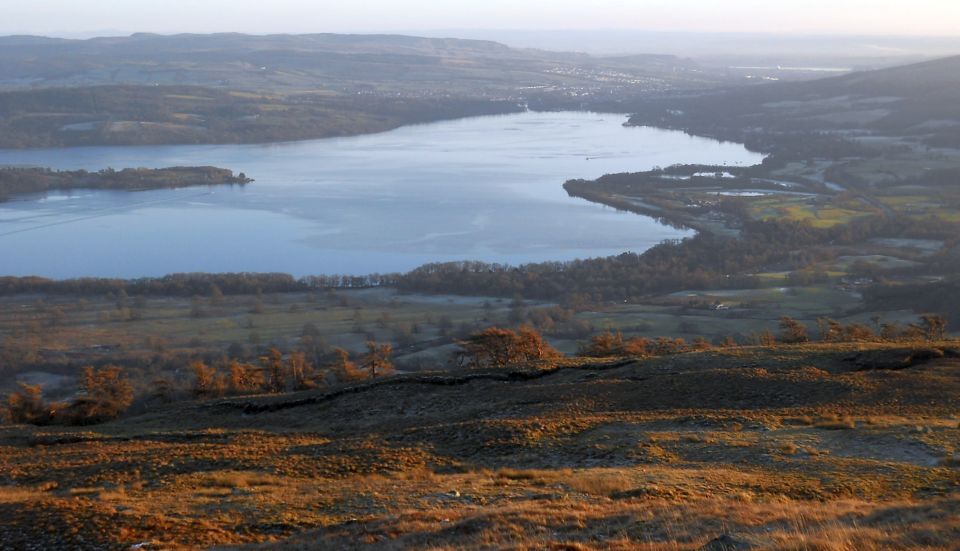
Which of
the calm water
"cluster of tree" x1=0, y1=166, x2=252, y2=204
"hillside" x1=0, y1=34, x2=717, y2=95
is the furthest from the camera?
"hillside" x1=0, y1=34, x2=717, y2=95

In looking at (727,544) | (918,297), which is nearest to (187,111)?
(918,297)

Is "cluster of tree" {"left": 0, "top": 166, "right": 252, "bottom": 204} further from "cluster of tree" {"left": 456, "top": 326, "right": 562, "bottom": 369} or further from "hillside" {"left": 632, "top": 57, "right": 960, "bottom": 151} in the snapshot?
"cluster of tree" {"left": 456, "top": 326, "right": 562, "bottom": 369}

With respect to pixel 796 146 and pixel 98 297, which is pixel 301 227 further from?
pixel 796 146

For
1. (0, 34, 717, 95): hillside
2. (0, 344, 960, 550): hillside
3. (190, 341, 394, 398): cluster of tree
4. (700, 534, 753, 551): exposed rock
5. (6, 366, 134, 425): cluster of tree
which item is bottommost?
(190, 341, 394, 398): cluster of tree

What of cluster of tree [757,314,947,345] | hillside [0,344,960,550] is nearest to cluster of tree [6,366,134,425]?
hillside [0,344,960,550]

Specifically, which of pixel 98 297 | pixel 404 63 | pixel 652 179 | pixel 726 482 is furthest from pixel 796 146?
pixel 404 63

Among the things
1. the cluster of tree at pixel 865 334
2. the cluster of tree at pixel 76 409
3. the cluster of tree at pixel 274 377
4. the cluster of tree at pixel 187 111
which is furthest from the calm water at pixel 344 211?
the cluster of tree at pixel 76 409
